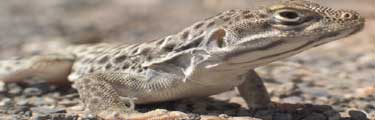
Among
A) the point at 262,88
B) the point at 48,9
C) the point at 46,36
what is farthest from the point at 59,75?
the point at 48,9

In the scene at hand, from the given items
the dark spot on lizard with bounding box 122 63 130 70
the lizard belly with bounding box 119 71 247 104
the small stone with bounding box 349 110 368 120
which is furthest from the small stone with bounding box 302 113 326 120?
the dark spot on lizard with bounding box 122 63 130 70

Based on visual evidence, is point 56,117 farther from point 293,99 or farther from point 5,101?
point 293,99

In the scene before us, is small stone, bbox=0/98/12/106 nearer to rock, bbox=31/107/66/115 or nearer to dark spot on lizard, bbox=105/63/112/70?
rock, bbox=31/107/66/115

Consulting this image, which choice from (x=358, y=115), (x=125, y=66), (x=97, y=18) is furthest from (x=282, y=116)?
(x=97, y=18)

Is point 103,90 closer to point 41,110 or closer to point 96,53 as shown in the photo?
point 41,110

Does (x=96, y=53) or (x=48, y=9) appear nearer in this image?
(x=96, y=53)

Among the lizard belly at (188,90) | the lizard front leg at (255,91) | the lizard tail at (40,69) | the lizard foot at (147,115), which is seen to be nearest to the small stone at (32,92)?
the lizard tail at (40,69)
